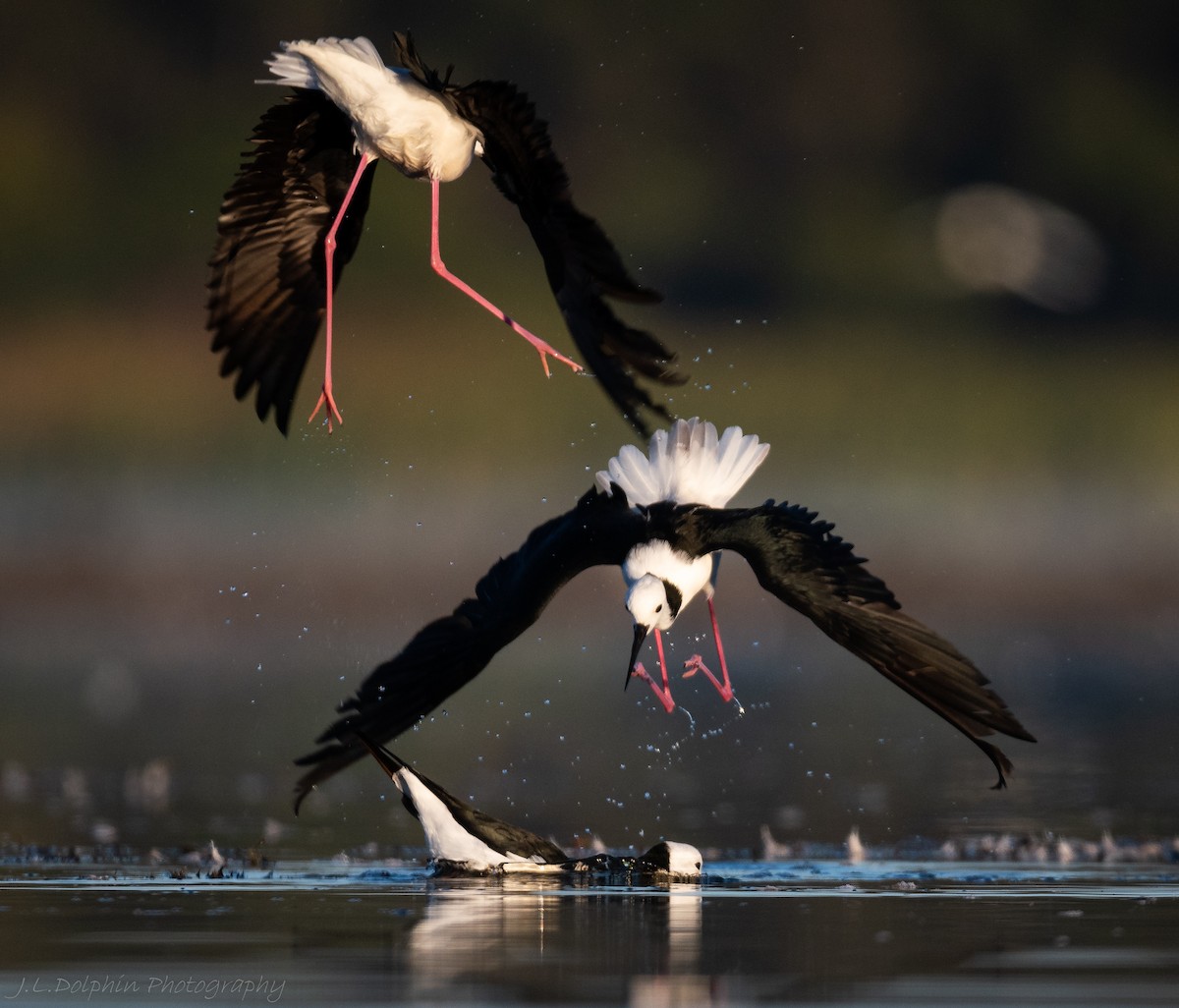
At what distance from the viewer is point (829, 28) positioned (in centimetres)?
4447

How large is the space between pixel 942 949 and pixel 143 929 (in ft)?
7.44

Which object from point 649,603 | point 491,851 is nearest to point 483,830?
point 491,851

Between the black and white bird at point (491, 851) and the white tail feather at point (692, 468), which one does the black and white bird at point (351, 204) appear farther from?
the black and white bird at point (491, 851)

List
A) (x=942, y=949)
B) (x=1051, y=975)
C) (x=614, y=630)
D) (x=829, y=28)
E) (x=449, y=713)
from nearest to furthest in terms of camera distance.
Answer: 1. (x=1051, y=975)
2. (x=942, y=949)
3. (x=449, y=713)
4. (x=614, y=630)
5. (x=829, y=28)

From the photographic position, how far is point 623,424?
30109mm

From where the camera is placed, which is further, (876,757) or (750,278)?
(750,278)

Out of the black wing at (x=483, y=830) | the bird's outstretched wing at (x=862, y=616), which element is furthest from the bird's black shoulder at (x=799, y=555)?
the black wing at (x=483, y=830)

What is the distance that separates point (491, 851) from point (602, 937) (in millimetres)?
1465

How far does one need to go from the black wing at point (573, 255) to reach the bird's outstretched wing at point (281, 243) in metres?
0.79

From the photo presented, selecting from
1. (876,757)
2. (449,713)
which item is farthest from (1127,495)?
(876,757)

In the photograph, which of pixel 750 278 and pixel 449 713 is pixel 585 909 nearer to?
pixel 449 713

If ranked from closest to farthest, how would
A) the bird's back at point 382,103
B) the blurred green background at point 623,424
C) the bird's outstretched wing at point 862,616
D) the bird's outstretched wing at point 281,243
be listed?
the bird's outstretched wing at point 862,616 < the bird's back at point 382,103 < the bird's outstretched wing at point 281,243 < the blurred green background at point 623,424

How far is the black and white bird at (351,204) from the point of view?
30.1ft

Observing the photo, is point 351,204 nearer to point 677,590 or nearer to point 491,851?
point 677,590
